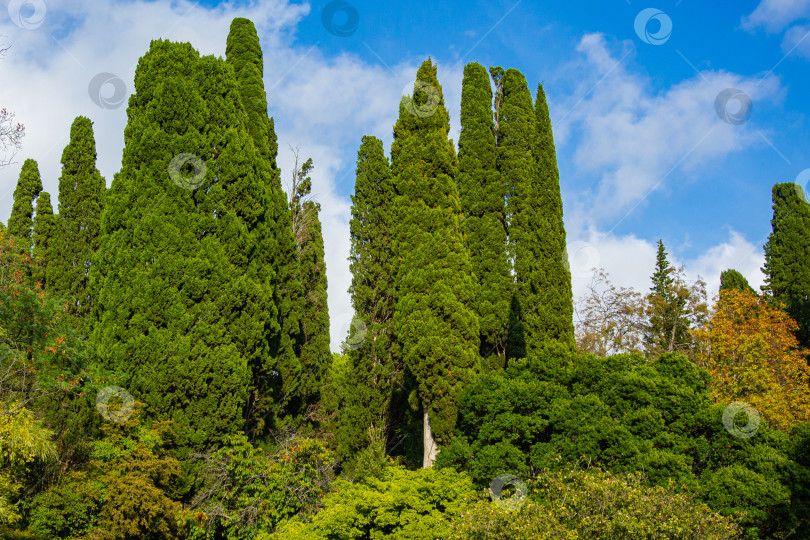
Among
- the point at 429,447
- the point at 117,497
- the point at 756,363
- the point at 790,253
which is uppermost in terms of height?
the point at 790,253

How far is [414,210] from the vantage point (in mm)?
14102

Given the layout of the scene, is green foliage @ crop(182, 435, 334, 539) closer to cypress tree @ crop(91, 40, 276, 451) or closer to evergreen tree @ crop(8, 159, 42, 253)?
cypress tree @ crop(91, 40, 276, 451)

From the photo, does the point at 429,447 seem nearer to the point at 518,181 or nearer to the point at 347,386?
the point at 347,386

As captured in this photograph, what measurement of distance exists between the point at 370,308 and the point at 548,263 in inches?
246

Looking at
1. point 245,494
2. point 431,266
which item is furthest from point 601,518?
point 245,494

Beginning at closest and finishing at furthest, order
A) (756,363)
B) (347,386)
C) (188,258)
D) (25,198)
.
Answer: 1. (188,258)
2. (347,386)
3. (756,363)
4. (25,198)

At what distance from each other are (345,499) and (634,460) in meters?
5.73

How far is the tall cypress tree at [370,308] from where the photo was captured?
1792cm

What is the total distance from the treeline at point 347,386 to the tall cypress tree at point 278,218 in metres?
0.08

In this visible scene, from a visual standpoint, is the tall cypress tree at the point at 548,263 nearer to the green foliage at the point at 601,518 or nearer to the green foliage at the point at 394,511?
the green foliage at the point at 394,511

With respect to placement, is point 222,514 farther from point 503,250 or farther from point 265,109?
point 265,109

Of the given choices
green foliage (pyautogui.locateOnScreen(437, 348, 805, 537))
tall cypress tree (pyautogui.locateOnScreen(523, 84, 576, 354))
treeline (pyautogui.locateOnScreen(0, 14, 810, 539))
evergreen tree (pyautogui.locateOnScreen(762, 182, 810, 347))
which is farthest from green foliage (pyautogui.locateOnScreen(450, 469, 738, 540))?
evergreen tree (pyautogui.locateOnScreen(762, 182, 810, 347))

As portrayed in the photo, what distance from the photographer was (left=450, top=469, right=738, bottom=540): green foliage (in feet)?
24.3

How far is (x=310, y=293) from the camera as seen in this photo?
20.4 metres
